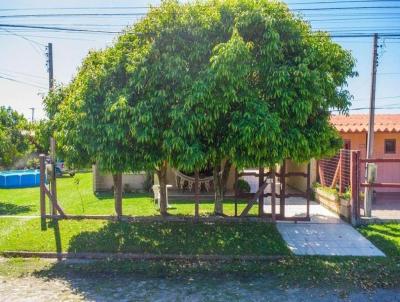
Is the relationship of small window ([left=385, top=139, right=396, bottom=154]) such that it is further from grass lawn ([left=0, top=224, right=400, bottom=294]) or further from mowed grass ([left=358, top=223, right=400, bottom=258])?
grass lawn ([left=0, top=224, right=400, bottom=294])

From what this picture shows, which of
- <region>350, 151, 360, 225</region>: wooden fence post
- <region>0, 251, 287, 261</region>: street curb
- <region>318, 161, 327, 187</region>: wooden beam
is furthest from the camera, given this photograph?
<region>318, 161, 327, 187</region>: wooden beam

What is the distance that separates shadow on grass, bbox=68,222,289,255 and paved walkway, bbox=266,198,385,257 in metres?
0.44

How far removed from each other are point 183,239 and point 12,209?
280 inches

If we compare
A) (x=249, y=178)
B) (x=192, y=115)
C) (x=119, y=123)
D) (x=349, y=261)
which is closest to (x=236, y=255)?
(x=349, y=261)

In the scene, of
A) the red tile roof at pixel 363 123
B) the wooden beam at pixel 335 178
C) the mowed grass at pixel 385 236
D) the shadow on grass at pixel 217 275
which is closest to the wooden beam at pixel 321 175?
the wooden beam at pixel 335 178

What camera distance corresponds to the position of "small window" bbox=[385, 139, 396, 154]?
14.9 metres

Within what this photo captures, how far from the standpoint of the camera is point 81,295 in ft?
19.0

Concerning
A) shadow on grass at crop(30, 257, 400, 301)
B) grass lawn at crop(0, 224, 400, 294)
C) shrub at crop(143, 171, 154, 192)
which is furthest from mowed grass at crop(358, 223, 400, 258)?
shrub at crop(143, 171, 154, 192)

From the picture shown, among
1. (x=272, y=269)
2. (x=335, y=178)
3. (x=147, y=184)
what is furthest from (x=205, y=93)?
(x=147, y=184)

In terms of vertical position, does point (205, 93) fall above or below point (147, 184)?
above

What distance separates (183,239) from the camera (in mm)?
8344

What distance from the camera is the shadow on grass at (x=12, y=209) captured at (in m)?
11.9

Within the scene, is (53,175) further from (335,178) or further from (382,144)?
(382,144)

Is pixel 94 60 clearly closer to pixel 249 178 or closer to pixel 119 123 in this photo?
pixel 119 123
